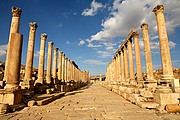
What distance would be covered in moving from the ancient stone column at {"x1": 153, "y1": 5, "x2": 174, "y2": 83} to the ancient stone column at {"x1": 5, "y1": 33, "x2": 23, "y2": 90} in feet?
31.1

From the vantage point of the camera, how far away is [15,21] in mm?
10648

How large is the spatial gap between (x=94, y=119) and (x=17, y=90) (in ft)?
14.6

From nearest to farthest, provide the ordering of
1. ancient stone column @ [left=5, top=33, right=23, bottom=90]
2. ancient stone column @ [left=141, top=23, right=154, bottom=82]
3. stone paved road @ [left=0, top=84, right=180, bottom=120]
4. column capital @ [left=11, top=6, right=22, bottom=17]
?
1. stone paved road @ [left=0, top=84, right=180, bottom=120]
2. ancient stone column @ [left=5, top=33, right=23, bottom=90]
3. column capital @ [left=11, top=6, right=22, bottom=17]
4. ancient stone column @ [left=141, top=23, right=154, bottom=82]

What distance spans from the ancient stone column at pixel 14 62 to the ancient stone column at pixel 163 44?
947cm

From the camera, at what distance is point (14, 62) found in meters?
7.53

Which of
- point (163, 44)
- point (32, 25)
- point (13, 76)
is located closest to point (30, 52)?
point (32, 25)

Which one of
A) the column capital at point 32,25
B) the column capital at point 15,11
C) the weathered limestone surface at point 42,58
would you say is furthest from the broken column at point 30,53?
the column capital at point 15,11

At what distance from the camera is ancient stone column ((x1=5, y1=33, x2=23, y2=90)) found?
289 inches

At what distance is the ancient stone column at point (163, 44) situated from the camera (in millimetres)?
10336

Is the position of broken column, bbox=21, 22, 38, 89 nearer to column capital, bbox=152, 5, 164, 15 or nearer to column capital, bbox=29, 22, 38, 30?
column capital, bbox=29, 22, 38, 30

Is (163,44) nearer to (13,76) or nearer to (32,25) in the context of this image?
(13,76)

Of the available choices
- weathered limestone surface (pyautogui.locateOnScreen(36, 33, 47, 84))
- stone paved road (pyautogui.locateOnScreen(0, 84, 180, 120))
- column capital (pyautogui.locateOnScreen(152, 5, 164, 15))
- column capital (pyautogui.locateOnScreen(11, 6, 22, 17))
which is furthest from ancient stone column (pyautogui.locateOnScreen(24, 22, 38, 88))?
column capital (pyautogui.locateOnScreen(152, 5, 164, 15))

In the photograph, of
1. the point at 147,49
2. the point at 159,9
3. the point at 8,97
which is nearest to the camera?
the point at 8,97

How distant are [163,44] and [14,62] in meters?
10.4
